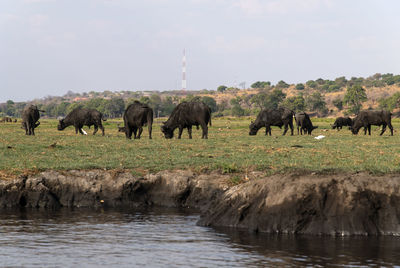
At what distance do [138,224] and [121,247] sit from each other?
241cm

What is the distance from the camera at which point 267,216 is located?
1352 cm

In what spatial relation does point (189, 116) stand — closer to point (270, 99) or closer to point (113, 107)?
point (270, 99)

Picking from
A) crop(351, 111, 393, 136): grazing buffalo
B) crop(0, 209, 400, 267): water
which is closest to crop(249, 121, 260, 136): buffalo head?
crop(351, 111, 393, 136): grazing buffalo

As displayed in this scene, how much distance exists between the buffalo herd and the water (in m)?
17.5

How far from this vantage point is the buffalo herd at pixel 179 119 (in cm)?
3222

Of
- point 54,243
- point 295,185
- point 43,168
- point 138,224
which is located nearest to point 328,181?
point 295,185

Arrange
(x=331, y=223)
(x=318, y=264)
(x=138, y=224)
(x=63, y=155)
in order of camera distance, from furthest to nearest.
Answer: (x=63, y=155) → (x=138, y=224) → (x=331, y=223) → (x=318, y=264)

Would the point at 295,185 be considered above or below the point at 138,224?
above

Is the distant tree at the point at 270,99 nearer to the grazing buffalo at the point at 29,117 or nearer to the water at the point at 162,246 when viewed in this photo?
the grazing buffalo at the point at 29,117

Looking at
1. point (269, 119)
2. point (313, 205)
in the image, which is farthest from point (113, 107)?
point (313, 205)

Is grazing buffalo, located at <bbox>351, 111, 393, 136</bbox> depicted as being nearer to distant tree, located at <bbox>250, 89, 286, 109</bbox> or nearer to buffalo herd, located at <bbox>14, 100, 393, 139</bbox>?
buffalo herd, located at <bbox>14, 100, 393, 139</bbox>

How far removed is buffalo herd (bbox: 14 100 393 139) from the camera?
106ft

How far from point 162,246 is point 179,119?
2044 cm

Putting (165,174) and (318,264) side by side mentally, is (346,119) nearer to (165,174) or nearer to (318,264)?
(165,174)
